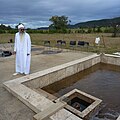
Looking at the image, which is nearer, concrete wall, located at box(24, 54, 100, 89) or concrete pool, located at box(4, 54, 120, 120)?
concrete pool, located at box(4, 54, 120, 120)

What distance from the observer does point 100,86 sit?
5.38m

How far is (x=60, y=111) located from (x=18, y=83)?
62.9 inches

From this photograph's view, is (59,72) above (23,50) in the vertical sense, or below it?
below

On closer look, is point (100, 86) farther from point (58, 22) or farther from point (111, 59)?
point (58, 22)

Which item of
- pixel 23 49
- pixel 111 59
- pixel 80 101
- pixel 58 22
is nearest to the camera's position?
pixel 80 101

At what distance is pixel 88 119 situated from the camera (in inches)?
136

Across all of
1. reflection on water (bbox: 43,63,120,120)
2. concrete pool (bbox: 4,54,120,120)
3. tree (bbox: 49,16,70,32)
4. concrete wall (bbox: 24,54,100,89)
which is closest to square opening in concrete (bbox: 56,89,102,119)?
reflection on water (bbox: 43,63,120,120)

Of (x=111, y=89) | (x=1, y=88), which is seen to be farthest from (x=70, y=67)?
(x=1, y=88)

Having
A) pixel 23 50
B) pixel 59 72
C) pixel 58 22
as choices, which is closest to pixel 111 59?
pixel 59 72

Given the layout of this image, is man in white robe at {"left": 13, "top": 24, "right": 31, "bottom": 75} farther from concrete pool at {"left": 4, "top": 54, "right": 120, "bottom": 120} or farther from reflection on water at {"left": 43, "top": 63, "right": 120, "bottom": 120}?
reflection on water at {"left": 43, "top": 63, "right": 120, "bottom": 120}

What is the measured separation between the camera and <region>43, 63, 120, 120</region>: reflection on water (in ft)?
13.0

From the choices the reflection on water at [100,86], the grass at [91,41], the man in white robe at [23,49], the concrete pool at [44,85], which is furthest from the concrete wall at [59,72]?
the grass at [91,41]

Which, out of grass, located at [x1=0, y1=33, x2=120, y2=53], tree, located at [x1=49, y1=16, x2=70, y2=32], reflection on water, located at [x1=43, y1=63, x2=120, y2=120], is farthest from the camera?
tree, located at [x1=49, y1=16, x2=70, y2=32]

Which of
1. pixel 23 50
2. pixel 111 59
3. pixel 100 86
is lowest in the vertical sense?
pixel 100 86
